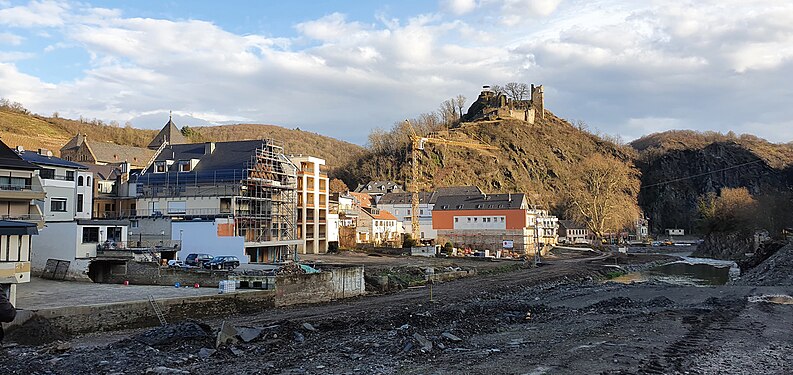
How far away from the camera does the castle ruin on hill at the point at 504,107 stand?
17625cm

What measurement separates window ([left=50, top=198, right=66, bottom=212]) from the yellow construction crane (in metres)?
45.8

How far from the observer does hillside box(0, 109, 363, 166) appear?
4665 inches

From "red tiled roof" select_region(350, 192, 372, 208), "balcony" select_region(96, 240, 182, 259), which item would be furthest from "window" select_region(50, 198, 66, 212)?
"red tiled roof" select_region(350, 192, 372, 208)

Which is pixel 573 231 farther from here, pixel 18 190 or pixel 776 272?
pixel 18 190

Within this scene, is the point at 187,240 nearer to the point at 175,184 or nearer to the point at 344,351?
the point at 175,184

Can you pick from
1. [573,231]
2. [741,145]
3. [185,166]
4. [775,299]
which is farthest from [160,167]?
[741,145]

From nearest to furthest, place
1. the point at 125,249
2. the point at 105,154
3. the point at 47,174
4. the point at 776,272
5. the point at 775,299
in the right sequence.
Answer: the point at 775,299, the point at 125,249, the point at 776,272, the point at 47,174, the point at 105,154

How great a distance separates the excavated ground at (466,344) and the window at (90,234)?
1407 cm

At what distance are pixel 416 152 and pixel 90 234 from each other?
91.4 meters

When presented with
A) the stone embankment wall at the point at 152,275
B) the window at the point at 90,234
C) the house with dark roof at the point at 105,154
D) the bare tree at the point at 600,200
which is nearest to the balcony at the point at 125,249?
the window at the point at 90,234

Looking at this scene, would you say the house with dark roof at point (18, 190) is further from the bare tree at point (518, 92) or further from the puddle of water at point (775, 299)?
the bare tree at point (518, 92)

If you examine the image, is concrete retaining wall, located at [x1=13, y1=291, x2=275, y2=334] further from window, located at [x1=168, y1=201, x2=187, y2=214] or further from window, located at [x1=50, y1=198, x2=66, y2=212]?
window, located at [x1=50, y1=198, x2=66, y2=212]

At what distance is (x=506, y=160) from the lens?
147125mm

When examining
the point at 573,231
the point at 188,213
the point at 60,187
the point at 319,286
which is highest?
the point at 60,187
